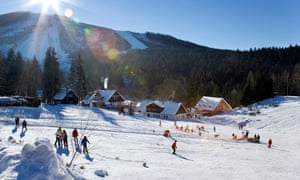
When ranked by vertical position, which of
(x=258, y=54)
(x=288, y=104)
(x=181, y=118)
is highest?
(x=258, y=54)

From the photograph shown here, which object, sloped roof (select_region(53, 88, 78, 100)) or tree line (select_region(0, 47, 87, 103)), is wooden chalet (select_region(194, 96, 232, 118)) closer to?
tree line (select_region(0, 47, 87, 103))

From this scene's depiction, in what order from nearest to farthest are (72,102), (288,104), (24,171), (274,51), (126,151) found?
(24,171), (126,151), (288,104), (72,102), (274,51)

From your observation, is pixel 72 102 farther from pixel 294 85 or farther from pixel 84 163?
pixel 294 85

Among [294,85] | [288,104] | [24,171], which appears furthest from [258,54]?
[24,171]

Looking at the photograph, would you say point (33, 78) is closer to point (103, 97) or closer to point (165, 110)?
point (103, 97)

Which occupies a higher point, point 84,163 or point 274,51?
point 274,51

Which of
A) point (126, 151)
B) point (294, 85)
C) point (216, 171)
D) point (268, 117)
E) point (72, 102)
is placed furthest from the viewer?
point (294, 85)

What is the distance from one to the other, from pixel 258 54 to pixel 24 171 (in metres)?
167

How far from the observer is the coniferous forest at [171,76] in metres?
A: 63.2

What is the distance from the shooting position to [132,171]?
51.6ft

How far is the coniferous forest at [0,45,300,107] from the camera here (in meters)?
63.2

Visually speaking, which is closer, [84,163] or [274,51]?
[84,163]

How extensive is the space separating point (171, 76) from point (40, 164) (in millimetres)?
117203

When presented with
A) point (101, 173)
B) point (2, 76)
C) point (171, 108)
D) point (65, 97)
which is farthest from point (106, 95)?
point (101, 173)
